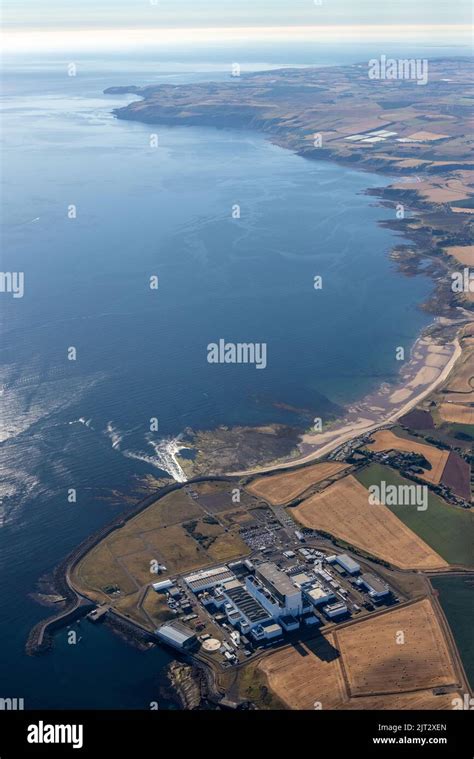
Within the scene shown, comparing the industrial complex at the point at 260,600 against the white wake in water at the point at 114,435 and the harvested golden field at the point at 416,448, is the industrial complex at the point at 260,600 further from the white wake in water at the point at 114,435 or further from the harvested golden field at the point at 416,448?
the white wake in water at the point at 114,435

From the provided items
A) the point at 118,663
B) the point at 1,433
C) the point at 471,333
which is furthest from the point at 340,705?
the point at 471,333

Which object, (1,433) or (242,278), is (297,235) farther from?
(1,433)

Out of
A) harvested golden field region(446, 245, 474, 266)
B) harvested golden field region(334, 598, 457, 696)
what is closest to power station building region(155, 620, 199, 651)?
harvested golden field region(334, 598, 457, 696)

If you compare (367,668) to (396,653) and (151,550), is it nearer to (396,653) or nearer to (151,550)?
(396,653)

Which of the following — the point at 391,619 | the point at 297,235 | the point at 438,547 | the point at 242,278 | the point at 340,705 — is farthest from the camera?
the point at 297,235

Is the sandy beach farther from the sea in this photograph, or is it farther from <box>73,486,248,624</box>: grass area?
<box>73,486,248,624</box>: grass area

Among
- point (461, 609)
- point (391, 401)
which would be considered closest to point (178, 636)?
point (461, 609)

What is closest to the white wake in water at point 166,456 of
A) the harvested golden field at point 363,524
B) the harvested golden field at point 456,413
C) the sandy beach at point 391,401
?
the sandy beach at point 391,401
